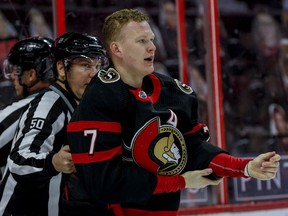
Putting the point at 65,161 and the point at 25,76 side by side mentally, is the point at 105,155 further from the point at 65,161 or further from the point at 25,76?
the point at 25,76

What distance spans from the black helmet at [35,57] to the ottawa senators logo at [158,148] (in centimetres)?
64

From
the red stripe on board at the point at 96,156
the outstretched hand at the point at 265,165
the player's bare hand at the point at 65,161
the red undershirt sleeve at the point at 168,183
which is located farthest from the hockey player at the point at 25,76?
the outstretched hand at the point at 265,165

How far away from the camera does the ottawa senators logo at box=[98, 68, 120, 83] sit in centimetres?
184

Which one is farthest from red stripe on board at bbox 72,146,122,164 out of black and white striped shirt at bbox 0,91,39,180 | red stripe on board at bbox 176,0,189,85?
red stripe on board at bbox 176,0,189,85

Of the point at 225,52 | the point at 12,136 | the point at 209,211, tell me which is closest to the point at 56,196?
the point at 12,136

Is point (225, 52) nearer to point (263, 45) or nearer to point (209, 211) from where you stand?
point (263, 45)

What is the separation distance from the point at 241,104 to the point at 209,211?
0.58 m

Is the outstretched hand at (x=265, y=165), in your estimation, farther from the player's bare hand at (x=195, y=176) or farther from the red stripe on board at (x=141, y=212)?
the red stripe on board at (x=141, y=212)

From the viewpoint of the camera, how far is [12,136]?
7.70 ft

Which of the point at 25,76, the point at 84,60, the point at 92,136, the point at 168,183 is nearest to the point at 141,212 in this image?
the point at 168,183

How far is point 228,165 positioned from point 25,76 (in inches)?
33.0

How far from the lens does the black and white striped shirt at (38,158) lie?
198 cm

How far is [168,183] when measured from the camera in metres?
1.80

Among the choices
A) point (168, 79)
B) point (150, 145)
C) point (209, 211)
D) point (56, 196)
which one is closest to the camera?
point (150, 145)
